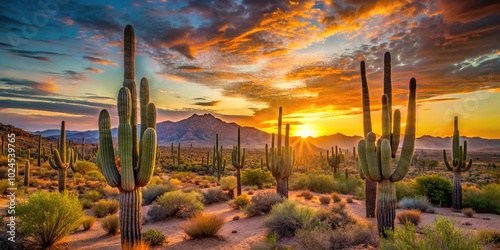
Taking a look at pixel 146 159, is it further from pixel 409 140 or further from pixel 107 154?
pixel 409 140

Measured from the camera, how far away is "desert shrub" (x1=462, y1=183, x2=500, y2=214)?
17.9 meters

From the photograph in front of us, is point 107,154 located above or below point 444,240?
above

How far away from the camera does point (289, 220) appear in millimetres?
11758

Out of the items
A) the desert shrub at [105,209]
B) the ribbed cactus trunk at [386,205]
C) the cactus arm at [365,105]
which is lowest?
the desert shrub at [105,209]

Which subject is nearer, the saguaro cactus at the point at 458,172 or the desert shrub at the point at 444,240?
the desert shrub at the point at 444,240

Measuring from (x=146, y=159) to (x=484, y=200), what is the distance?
18964 millimetres

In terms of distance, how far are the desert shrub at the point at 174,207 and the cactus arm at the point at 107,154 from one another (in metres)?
6.64

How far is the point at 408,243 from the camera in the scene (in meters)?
6.73

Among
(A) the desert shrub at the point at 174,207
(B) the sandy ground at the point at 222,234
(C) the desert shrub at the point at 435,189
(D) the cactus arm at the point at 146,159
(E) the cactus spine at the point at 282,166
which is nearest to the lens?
(D) the cactus arm at the point at 146,159

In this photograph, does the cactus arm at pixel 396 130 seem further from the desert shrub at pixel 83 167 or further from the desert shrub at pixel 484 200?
the desert shrub at pixel 83 167

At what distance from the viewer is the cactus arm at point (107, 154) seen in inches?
357

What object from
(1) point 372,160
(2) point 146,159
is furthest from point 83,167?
(1) point 372,160

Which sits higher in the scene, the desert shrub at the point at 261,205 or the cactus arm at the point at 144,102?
the cactus arm at the point at 144,102

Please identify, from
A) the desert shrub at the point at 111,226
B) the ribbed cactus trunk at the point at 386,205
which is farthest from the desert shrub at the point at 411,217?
the desert shrub at the point at 111,226
